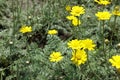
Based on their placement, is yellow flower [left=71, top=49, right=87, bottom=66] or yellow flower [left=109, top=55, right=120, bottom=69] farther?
yellow flower [left=71, top=49, right=87, bottom=66]

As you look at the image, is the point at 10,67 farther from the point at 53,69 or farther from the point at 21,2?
the point at 21,2

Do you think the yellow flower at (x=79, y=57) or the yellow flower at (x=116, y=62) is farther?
the yellow flower at (x=79, y=57)

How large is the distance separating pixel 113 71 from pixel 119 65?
703mm

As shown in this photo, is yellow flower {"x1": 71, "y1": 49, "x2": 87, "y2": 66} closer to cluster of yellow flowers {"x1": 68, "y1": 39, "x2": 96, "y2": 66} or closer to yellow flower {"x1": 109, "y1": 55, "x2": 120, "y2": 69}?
cluster of yellow flowers {"x1": 68, "y1": 39, "x2": 96, "y2": 66}

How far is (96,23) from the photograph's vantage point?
3910 mm

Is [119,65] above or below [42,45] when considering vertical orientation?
above

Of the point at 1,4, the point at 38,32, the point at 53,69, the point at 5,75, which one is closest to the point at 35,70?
the point at 53,69

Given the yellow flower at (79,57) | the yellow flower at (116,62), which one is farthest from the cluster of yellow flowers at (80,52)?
the yellow flower at (116,62)

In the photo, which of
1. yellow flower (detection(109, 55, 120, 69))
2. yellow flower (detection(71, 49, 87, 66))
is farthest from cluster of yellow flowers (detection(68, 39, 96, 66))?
yellow flower (detection(109, 55, 120, 69))

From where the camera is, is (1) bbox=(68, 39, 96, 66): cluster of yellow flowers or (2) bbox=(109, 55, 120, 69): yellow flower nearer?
(2) bbox=(109, 55, 120, 69): yellow flower

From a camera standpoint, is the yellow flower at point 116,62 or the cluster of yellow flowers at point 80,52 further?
the cluster of yellow flowers at point 80,52

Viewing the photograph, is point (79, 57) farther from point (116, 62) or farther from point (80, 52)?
point (116, 62)

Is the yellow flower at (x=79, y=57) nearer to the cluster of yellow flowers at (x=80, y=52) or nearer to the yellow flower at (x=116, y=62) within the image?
the cluster of yellow flowers at (x=80, y=52)

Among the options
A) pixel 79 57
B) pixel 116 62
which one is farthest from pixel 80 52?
pixel 116 62
